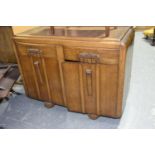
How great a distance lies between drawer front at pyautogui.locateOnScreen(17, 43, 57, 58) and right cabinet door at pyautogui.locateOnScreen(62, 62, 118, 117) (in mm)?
141

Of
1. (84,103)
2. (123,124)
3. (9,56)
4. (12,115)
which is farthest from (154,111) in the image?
(9,56)

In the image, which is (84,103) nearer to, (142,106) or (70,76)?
(70,76)

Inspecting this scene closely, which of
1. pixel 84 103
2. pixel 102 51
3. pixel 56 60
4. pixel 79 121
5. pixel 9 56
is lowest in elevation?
pixel 79 121

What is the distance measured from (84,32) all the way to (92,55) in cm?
30

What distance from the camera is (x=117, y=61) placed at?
1228 millimetres

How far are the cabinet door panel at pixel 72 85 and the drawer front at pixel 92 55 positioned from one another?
0.22 ft

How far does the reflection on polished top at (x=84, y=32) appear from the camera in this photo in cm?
129

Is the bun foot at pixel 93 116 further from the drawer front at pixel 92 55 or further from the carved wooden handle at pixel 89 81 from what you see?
the drawer front at pixel 92 55

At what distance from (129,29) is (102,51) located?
1.25ft

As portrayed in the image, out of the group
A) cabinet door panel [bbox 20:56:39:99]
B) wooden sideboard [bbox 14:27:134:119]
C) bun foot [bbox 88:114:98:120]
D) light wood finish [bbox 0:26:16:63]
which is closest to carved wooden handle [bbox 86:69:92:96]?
wooden sideboard [bbox 14:27:134:119]

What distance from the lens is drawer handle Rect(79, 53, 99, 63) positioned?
1263 millimetres

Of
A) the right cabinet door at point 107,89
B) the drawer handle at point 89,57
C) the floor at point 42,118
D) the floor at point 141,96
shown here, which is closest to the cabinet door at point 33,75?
the floor at point 42,118

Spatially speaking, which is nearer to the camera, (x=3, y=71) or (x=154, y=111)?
(x=154, y=111)

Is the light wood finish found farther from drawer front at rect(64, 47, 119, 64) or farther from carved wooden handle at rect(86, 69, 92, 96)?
carved wooden handle at rect(86, 69, 92, 96)
